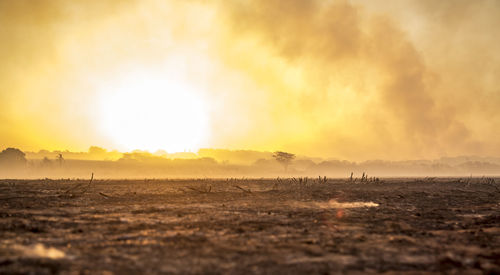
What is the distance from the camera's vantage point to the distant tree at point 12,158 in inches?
7156

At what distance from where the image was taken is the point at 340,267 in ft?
31.6

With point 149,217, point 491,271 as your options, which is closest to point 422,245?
point 491,271

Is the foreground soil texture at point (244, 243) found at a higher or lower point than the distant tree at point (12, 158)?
lower

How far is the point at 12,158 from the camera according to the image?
185 meters

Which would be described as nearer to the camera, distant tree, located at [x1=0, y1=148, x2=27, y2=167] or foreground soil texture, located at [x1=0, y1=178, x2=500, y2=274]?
foreground soil texture, located at [x1=0, y1=178, x2=500, y2=274]

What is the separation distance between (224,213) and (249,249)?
9.81 m

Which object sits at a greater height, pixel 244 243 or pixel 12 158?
pixel 12 158

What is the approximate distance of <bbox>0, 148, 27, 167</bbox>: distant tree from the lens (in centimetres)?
18176

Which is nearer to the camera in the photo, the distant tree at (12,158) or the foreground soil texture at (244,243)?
the foreground soil texture at (244,243)

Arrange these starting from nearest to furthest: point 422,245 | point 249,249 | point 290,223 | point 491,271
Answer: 1. point 491,271
2. point 249,249
3. point 422,245
4. point 290,223

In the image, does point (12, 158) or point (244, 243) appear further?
point (12, 158)

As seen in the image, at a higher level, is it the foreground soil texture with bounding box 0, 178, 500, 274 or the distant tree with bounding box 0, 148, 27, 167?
Answer: the distant tree with bounding box 0, 148, 27, 167

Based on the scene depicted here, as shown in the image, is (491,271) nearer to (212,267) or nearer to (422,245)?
(422,245)

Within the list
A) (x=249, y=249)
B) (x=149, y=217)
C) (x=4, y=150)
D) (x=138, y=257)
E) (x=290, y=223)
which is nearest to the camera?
(x=138, y=257)
